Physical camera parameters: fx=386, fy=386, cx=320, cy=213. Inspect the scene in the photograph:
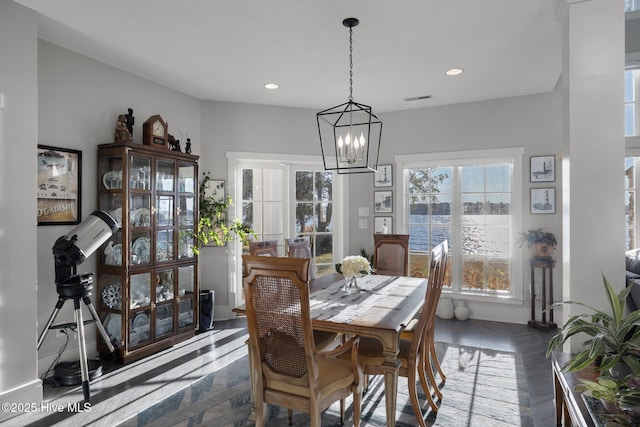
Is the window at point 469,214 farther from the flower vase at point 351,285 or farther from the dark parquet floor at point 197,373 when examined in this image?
the flower vase at point 351,285

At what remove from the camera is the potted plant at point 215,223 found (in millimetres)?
4734

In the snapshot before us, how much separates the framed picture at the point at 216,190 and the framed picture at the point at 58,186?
5.37ft

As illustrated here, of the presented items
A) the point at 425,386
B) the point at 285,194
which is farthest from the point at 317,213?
the point at 425,386

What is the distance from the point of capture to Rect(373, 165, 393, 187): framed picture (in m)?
5.59

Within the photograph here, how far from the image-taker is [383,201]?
5.64m

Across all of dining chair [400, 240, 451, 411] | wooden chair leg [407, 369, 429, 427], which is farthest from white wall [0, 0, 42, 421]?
dining chair [400, 240, 451, 411]

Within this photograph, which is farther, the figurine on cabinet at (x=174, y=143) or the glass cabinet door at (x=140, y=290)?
the figurine on cabinet at (x=174, y=143)

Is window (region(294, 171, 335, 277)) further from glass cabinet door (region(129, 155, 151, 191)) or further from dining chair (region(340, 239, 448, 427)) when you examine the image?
dining chair (region(340, 239, 448, 427))

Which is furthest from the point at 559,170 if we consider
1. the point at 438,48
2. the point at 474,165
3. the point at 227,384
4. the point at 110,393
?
the point at 110,393

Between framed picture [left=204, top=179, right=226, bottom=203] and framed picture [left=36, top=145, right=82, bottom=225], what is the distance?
1.64m

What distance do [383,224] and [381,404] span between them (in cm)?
312

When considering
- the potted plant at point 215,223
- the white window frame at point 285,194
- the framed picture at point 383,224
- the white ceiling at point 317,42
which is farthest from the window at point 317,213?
the white ceiling at point 317,42

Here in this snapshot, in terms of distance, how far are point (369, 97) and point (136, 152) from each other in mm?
2875

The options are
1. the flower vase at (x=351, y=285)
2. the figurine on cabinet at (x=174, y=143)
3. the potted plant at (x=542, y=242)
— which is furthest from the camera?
the potted plant at (x=542, y=242)
